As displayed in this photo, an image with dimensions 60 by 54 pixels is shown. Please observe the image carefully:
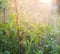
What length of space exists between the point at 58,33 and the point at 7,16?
696mm

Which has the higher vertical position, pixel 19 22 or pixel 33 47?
pixel 19 22

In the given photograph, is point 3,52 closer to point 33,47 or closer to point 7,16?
point 33,47

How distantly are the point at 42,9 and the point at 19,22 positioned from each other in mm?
1422

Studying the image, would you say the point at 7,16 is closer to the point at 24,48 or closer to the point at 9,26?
the point at 9,26

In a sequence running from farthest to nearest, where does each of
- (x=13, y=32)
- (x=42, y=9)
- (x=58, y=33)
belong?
(x=42, y=9), (x=58, y=33), (x=13, y=32)

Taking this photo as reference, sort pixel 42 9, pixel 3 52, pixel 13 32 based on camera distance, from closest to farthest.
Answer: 1. pixel 3 52
2. pixel 13 32
3. pixel 42 9

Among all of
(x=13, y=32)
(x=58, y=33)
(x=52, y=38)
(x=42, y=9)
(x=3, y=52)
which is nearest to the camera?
(x=3, y=52)

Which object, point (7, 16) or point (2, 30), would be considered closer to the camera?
point (2, 30)

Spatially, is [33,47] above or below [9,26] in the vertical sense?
below

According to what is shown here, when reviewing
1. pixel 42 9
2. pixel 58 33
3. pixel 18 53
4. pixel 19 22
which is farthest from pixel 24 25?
pixel 42 9

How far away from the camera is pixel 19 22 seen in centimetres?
231

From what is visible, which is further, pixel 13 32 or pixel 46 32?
pixel 46 32

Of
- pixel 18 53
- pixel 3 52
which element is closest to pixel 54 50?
pixel 18 53

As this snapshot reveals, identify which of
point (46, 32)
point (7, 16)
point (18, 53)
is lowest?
point (18, 53)
